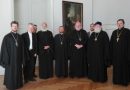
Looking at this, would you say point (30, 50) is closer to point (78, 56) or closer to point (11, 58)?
point (11, 58)

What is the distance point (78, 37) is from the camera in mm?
8773

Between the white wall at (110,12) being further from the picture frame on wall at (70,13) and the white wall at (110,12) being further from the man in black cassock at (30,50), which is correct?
the man in black cassock at (30,50)

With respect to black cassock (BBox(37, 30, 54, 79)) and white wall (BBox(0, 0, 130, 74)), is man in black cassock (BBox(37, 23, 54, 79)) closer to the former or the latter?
black cassock (BBox(37, 30, 54, 79))

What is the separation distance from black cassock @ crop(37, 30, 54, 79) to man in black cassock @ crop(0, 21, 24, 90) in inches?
57.2

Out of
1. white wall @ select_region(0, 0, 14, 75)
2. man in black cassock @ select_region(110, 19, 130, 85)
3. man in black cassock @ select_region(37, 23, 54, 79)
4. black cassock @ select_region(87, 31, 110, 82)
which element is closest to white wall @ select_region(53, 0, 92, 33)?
man in black cassock @ select_region(37, 23, 54, 79)

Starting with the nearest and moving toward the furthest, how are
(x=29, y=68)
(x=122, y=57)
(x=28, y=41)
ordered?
(x=122, y=57) → (x=28, y=41) → (x=29, y=68)

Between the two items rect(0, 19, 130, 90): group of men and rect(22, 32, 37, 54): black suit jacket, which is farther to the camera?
rect(22, 32, 37, 54): black suit jacket

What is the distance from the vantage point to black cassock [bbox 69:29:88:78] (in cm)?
872

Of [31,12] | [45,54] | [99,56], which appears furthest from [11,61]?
[31,12]

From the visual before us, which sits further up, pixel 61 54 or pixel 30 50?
pixel 30 50

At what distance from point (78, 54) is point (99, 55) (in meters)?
0.89

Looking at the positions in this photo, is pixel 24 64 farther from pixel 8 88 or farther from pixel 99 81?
pixel 99 81

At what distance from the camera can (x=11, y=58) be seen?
23.7ft

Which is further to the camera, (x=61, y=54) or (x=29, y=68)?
(x=61, y=54)
